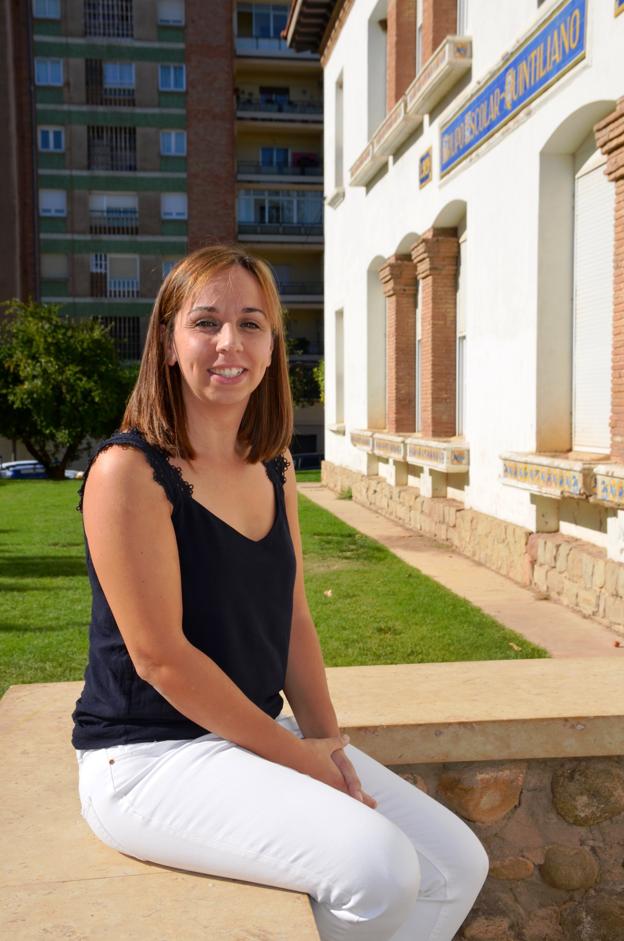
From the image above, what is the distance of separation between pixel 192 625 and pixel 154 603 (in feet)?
0.60

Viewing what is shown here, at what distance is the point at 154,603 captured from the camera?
2.19m

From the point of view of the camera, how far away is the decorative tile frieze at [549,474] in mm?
7480

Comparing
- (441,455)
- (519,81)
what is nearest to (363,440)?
(441,455)

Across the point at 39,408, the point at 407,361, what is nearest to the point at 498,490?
the point at 407,361

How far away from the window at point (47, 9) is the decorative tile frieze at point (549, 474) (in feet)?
135

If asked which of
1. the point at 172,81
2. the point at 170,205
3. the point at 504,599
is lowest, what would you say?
the point at 504,599

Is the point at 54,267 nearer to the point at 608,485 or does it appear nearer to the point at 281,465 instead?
the point at 608,485

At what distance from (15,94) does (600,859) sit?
45.4 meters

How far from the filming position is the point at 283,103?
147 feet

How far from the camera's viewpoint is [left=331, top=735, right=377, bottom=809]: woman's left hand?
2.31 metres

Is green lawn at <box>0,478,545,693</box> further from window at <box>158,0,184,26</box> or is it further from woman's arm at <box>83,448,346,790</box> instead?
window at <box>158,0,184,26</box>

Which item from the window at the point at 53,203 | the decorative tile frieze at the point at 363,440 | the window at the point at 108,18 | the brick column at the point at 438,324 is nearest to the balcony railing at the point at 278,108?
the window at the point at 108,18

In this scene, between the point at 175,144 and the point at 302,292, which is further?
the point at 302,292

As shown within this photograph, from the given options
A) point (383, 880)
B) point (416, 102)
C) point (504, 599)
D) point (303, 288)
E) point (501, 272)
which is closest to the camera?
point (383, 880)
